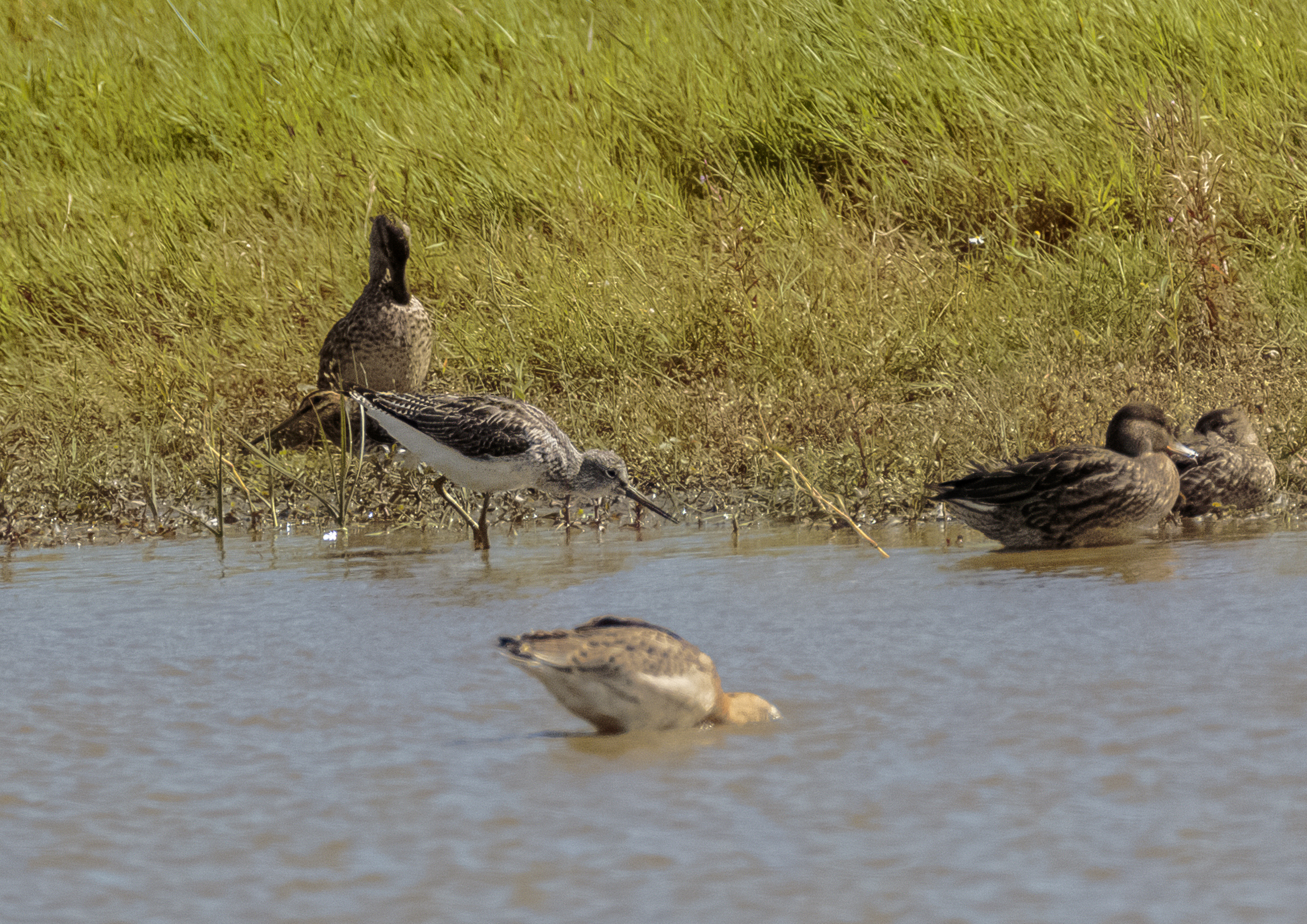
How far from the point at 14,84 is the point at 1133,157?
10086mm

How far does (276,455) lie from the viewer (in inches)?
342

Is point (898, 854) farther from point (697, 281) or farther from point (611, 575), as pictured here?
point (697, 281)

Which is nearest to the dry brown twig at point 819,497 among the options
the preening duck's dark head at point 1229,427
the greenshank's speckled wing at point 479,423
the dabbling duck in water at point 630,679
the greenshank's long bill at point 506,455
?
the greenshank's long bill at point 506,455

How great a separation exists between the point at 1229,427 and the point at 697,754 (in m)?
4.48

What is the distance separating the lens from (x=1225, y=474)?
6.93m

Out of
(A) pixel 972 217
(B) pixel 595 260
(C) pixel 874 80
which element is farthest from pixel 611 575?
(C) pixel 874 80

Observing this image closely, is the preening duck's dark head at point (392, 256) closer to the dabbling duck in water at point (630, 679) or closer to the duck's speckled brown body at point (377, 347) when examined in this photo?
the duck's speckled brown body at point (377, 347)

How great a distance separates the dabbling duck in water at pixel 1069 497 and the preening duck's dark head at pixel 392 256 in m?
3.90

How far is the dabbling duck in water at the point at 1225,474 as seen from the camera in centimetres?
694

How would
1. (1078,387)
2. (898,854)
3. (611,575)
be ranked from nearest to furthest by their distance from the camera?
1. (898,854)
2. (611,575)
3. (1078,387)

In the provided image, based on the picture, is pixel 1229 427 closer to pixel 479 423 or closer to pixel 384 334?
pixel 479 423

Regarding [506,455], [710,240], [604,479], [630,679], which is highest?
[710,240]

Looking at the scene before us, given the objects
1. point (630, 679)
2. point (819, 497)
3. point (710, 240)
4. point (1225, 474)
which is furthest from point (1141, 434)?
point (710, 240)

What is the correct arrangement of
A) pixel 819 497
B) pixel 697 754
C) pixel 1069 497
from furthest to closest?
pixel 819 497
pixel 1069 497
pixel 697 754
